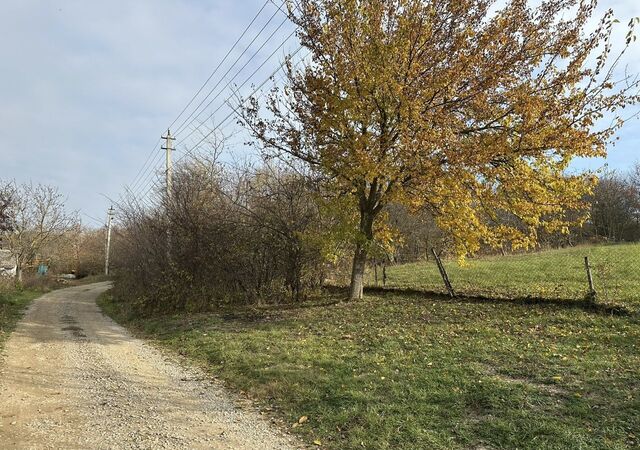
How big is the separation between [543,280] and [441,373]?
9096mm

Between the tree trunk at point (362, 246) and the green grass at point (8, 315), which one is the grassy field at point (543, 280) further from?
the green grass at point (8, 315)

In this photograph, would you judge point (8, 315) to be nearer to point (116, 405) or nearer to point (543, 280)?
point (116, 405)

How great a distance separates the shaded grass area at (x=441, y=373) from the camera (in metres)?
5.00

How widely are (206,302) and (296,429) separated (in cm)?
1114

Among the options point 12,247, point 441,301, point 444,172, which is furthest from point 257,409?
point 12,247

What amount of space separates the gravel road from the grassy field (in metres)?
8.42

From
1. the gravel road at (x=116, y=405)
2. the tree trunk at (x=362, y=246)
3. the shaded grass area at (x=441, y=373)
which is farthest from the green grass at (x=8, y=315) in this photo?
the tree trunk at (x=362, y=246)

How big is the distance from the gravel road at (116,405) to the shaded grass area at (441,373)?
1.81 ft

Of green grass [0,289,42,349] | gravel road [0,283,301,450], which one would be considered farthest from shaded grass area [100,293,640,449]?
green grass [0,289,42,349]

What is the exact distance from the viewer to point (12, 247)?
34.8 metres

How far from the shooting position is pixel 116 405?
6082 millimetres

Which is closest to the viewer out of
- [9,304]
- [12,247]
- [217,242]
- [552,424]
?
[552,424]

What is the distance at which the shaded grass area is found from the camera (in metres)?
5.00

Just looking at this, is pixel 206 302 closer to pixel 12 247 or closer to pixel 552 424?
pixel 552 424
